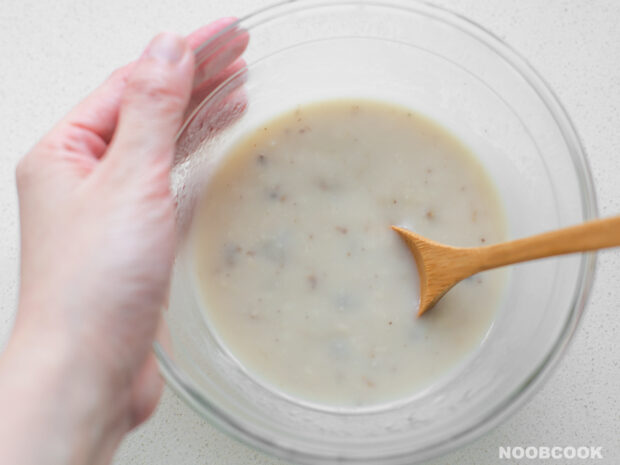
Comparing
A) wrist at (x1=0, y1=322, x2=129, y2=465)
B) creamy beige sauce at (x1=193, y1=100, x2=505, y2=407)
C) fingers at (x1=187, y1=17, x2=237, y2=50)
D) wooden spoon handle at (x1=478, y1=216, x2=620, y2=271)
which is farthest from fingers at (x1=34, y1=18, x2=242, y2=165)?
wooden spoon handle at (x1=478, y1=216, x2=620, y2=271)

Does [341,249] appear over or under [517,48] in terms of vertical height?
under

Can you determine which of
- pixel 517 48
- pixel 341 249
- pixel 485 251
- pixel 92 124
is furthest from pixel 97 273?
→ pixel 517 48

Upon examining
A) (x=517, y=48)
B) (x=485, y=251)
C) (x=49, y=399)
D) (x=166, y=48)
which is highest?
(x=166, y=48)

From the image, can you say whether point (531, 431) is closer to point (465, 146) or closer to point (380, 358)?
point (380, 358)

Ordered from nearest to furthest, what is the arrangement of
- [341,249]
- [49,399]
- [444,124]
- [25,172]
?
[49,399] < [25,172] < [341,249] < [444,124]

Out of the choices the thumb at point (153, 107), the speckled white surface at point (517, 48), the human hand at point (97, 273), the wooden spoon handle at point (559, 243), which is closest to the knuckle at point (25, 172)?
the human hand at point (97, 273)

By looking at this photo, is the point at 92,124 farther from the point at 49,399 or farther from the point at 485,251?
the point at 485,251
